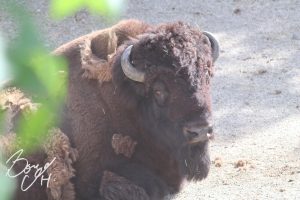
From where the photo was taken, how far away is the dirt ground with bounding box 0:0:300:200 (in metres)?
4.50

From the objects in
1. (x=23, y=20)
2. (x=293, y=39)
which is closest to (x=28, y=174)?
(x=23, y=20)

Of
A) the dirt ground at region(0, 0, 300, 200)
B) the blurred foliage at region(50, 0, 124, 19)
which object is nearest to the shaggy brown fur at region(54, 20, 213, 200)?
the dirt ground at region(0, 0, 300, 200)

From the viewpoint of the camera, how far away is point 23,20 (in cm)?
54

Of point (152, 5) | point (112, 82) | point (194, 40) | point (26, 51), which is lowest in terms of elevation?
point (152, 5)

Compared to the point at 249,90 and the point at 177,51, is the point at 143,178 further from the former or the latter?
the point at 249,90

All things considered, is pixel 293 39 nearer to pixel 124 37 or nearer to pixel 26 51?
pixel 124 37

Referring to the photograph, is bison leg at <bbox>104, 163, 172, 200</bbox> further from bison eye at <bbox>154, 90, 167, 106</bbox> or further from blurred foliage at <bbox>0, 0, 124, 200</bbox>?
blurred foliage at <bbox>0, 0, 124, 200</bbox>

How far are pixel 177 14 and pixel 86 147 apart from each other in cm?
489

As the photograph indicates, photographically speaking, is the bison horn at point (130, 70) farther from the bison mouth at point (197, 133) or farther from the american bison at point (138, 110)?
the bison mouth at point (197, 133)

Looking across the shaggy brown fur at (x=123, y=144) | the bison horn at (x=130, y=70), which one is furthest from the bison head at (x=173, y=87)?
the shaggy brown fur at (x=123, y=144)

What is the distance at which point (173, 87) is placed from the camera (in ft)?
11.9

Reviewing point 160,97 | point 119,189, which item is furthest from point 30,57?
point 119,189

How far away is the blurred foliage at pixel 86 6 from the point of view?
0.57m

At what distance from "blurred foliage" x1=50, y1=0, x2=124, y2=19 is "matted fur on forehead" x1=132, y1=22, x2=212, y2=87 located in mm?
3045
